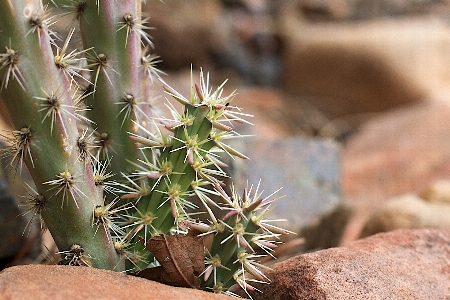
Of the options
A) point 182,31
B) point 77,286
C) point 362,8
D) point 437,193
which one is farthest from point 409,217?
point 362,8

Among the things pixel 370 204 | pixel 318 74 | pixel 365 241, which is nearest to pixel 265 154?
pixel 370 204

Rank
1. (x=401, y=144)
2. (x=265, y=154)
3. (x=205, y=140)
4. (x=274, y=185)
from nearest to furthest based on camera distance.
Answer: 1. (x=205, y=140)
2. (x=274, y=185)
3. (x=265, y=154)
4. (x=401, y=144)

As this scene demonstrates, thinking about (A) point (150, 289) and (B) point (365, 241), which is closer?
(A) point (150, 289)

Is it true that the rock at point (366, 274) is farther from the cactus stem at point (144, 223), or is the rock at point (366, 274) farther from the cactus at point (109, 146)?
the cactus stem at point (144, 223)

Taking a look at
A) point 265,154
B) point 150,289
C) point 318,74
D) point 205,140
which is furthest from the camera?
point 318,74

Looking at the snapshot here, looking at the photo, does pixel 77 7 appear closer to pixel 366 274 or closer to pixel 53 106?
pixel 53 106

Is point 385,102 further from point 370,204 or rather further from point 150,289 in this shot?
point 150,289

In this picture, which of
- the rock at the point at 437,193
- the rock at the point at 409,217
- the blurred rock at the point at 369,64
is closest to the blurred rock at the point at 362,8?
the blurred rock at the point at 369,64
